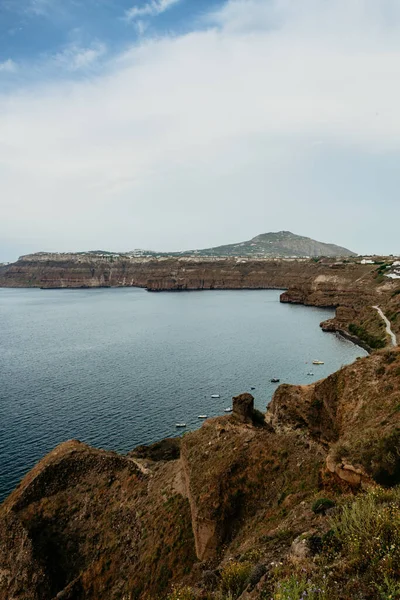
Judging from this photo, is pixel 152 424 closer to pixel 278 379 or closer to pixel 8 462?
pixel 8 462

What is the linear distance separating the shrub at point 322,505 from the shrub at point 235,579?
3775 millimetres

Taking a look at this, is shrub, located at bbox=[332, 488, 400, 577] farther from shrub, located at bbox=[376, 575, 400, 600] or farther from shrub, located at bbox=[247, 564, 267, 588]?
shrub, located at bbox=[247, 564, 267, 588]

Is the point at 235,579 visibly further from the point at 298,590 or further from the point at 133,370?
the point at 133,370

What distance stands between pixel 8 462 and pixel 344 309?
107 meters

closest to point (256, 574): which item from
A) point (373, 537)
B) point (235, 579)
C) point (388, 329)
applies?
point (235, 579)

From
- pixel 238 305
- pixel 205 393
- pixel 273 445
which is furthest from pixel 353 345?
pixel 238 305

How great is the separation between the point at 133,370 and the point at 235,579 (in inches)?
2804

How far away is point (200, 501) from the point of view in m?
22.2

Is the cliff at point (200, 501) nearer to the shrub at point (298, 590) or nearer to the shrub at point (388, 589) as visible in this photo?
the shrub at point (298, 590)

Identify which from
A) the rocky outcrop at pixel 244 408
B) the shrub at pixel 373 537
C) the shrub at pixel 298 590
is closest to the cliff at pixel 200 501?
the shrub at pixel 373 537

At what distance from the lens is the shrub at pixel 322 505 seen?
48.5 ft

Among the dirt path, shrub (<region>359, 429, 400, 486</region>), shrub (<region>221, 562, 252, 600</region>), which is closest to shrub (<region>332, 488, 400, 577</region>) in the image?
shrub (<region>221, 562, 252, 600</region>)

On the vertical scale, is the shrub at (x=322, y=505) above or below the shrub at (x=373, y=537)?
below

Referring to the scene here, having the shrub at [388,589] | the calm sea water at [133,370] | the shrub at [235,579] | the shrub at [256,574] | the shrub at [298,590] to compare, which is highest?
the shrub at [388,589]
